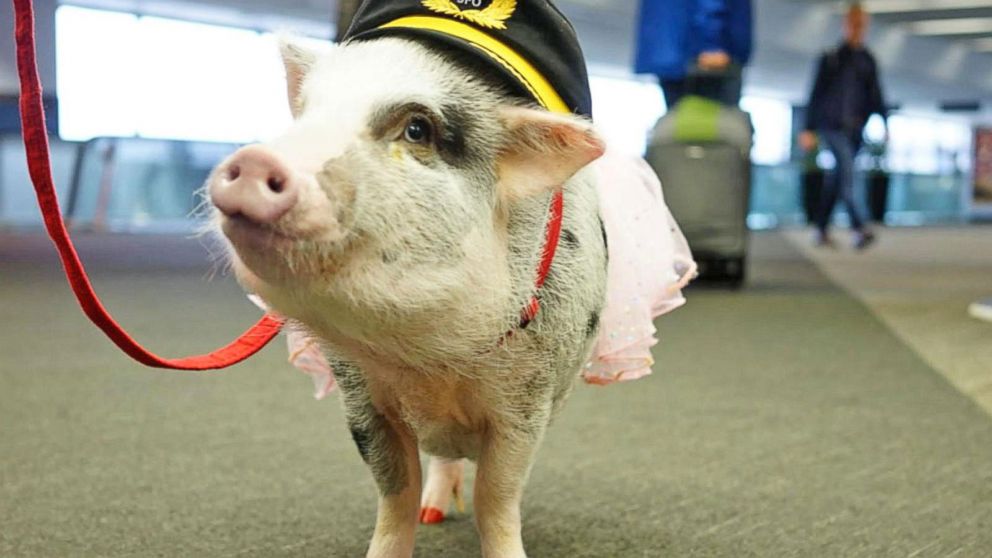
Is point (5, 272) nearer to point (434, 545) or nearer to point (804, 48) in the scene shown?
point (434, 545)

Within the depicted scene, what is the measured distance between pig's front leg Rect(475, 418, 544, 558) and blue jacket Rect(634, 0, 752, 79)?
11.6 ft

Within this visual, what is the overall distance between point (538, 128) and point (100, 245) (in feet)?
24.1

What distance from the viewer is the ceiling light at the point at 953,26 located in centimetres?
1656

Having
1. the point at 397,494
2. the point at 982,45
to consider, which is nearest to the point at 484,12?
the point at 397,494

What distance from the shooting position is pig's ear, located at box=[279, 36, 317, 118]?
1131mm

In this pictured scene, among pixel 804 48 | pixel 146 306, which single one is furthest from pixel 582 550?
pixel 804 48

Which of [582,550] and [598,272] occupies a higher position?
[598,272]

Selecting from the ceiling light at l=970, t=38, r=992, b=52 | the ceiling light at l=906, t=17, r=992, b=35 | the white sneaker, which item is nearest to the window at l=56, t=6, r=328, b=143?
the white sneaker

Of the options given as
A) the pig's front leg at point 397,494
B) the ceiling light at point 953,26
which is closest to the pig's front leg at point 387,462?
the pig's front leg at point 397,494

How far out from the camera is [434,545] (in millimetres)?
1510

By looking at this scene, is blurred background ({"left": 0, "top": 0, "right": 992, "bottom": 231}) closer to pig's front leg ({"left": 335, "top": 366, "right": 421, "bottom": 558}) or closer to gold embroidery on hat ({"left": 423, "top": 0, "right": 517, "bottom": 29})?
pig's front leg ({"left": 335, "top": 366, "right": 421, "bottom": 558})

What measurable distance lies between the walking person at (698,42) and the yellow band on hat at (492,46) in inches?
138

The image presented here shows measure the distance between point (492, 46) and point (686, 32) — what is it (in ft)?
12.0

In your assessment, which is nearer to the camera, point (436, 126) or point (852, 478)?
point (436, 126)
